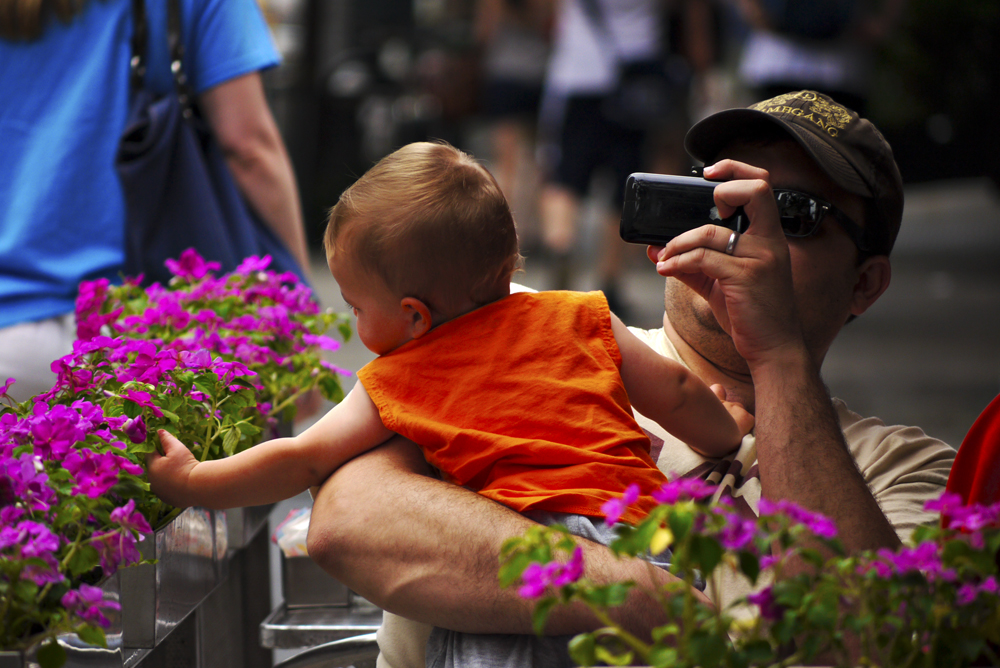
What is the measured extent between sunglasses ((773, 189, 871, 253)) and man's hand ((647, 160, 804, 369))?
0.35 m

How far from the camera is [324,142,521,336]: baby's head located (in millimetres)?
1593

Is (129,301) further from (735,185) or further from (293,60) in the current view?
(293,60)

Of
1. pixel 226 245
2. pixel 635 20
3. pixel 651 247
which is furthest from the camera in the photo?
pixel 635 20

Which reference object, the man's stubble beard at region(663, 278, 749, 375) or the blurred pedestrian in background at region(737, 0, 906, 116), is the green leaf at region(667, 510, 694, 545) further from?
the blurred pedestrian in background at region(737, 0, 906, 116)

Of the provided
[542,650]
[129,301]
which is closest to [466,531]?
[542,650]

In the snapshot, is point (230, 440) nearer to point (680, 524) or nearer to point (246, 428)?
point (246, 428)

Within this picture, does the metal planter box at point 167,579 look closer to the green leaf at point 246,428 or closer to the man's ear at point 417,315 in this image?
the green leaf at point 246,428

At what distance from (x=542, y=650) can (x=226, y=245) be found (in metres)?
1.59

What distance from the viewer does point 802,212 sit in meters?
2.00

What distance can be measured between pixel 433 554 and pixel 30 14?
1.85 meters

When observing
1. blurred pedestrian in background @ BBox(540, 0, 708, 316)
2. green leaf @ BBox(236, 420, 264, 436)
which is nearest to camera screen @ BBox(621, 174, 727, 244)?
green leaf @ BBox(236, 420, 264, 436)

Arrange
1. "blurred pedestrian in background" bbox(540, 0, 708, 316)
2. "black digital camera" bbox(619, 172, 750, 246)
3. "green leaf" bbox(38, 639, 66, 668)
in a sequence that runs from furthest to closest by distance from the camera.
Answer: "blurred pedestrian in background" bbox(540, 0, 708, 316)
"black digital camera" bbox(619, 172, 750, 246)
"green leaf" bbox(38, 639, 66, 668)

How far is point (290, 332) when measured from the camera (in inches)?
87.7

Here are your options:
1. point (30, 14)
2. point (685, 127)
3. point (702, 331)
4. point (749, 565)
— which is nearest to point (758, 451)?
point (702, 331)
